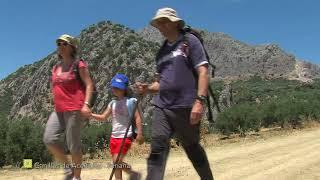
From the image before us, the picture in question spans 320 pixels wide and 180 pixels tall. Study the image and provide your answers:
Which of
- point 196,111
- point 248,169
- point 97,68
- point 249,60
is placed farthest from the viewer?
point 249,60

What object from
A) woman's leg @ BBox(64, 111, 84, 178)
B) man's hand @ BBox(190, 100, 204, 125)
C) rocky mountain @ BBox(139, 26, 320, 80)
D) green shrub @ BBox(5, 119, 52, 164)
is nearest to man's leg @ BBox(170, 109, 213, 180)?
man's hand @ BBox(190, 100, 204, 125)

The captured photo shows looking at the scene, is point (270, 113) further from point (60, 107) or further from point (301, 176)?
point (60, 107)

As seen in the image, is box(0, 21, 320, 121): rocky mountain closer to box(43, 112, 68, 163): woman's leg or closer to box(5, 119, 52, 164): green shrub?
box(5, 119, 52, 164): green shrub

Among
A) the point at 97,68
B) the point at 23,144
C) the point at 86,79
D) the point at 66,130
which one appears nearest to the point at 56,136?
the point at 66,130

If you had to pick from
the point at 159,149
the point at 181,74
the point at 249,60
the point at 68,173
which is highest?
the point at 249,60

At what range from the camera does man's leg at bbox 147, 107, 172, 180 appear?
475 cm

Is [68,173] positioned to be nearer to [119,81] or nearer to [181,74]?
[119,81]

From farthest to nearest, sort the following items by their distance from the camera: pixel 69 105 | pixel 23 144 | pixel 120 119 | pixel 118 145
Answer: pixel 23 144 → pixel 120 119 → pixel 118 145 → pixel 69 105

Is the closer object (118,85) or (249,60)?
(118,85)

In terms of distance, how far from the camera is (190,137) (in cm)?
489

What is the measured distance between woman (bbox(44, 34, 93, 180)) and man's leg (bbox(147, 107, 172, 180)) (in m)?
1.31

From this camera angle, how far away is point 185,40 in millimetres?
4902

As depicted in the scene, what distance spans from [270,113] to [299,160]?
50.9 ft

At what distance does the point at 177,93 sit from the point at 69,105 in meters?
1.65
